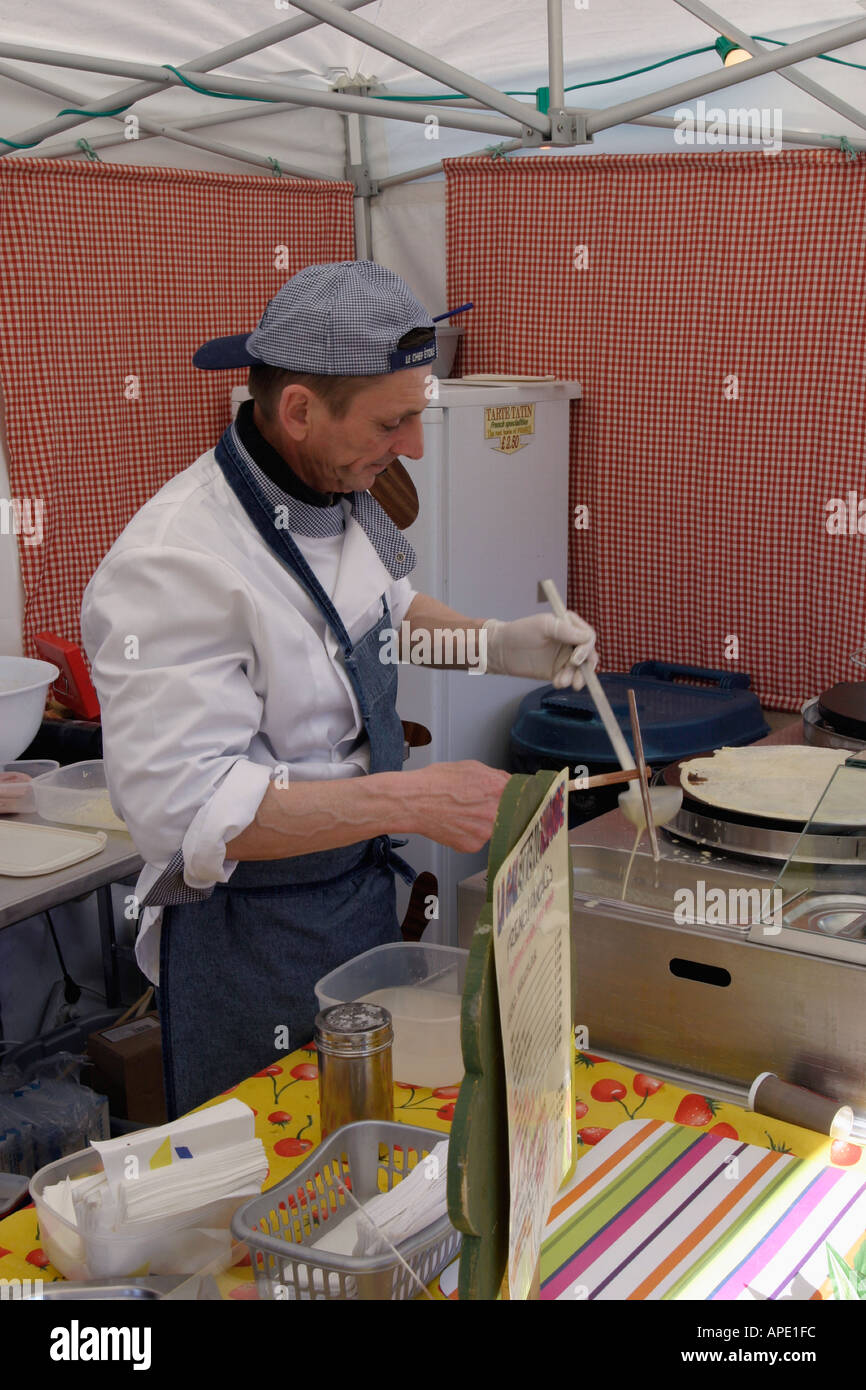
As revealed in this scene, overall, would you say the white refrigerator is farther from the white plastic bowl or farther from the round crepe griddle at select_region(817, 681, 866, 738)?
the round crepe griddle at select_region(817, 681, 866, 738)

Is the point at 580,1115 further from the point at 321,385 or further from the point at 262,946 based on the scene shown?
the point at 321,385

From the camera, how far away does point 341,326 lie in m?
1.50

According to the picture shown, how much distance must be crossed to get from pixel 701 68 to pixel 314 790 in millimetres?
2541

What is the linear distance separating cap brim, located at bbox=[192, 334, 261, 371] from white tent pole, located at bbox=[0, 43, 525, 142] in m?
1.17

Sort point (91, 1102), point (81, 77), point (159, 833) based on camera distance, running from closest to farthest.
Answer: point (159, 833) < point (91, 1102) < point (81, 77)

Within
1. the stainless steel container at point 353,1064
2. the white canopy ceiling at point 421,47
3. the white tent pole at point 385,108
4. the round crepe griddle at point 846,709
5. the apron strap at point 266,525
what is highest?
the white canopy ceiling at point 421,47

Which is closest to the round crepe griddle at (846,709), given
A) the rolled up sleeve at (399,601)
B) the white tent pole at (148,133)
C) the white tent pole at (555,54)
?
the rolled up sleeve at (399,601)

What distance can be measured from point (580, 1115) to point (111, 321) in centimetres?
270

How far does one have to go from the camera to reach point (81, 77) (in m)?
3.16

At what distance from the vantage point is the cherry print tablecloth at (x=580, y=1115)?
1283 mm

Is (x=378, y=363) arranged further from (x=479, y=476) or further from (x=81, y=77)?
(x=81, y=77)

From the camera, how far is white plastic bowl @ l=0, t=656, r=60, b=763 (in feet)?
9.31

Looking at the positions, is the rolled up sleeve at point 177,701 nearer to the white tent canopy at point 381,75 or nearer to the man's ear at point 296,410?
the man's ear at point 296,410
